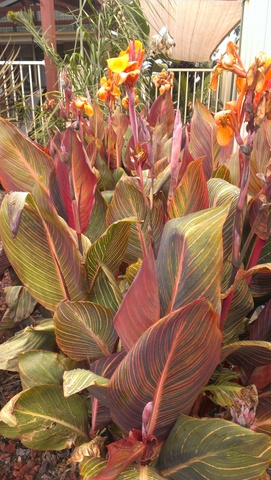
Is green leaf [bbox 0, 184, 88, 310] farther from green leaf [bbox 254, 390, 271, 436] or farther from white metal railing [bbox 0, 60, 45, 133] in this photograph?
white metal railing [bbox 0, 60, 45, 133]

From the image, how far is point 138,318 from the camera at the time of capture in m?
0.69

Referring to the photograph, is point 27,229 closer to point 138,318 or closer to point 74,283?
point 74,283

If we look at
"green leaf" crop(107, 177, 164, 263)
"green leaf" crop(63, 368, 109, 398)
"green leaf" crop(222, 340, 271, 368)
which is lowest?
"green leaf" crop(222, 340, 271, 368)

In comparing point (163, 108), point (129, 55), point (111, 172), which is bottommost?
point (111, 172)

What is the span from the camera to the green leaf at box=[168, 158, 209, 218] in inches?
31.3

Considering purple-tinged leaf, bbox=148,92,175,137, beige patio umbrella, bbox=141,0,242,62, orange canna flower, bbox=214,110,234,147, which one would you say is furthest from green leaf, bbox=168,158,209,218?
beige patio umbrella, bbox=141,0,242,62

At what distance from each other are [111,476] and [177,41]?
14.9 ft

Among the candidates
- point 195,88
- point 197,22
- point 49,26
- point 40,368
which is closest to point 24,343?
point 40,368

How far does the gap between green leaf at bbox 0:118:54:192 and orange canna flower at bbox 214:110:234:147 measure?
544 mm

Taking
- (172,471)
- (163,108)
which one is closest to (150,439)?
(172,471)

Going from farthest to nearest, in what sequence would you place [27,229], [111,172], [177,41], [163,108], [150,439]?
1. [177,41]
2. [163,108]
3. [111,172]
4. [27,229]
5. [150,439]

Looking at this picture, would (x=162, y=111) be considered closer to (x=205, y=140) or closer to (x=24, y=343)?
(x=205, y=140)

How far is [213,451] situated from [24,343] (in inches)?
20.2

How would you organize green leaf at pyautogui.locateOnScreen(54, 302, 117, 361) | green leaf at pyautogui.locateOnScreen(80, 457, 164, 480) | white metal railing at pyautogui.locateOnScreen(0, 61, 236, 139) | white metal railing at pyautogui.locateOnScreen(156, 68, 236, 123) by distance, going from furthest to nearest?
white metal railing at pyautogui.locateOnScreen(156, 68, 236, 123) < white metal railing at pyautogui.locateOnScreen(0, 61, 236, 139) < green leaf at pyautogui.locateOnScreen(54, 302, 117, 361) < green leaf at pyautogui.locateOnScreen(80, 457, 164, 480)
